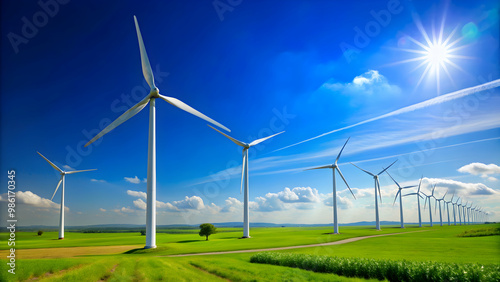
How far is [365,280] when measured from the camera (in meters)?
23.8

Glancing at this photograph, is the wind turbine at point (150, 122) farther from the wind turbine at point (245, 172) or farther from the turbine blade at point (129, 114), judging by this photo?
the wind turbine at point (245, 172)

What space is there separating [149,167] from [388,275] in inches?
1606

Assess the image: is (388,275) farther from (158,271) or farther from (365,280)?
(158,271)

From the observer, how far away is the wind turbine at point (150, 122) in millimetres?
49906

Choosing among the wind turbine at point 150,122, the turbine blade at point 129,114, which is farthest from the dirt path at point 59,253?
the turbine blade at point 129,114

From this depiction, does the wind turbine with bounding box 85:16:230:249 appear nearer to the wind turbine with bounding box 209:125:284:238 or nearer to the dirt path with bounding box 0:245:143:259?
the dirt path with bounding box 0:245:143:259

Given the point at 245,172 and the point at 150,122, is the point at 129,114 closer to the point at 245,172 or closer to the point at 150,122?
the point at 150,122

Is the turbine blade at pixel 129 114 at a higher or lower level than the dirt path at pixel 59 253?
higher

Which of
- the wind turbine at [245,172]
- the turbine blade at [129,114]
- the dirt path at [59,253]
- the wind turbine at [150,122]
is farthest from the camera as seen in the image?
the wind turbine at [245,172]

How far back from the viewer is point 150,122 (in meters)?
54.2

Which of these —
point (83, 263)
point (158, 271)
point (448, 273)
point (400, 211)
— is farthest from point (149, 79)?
point (400, 211)

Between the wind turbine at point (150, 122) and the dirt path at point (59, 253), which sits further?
the wind turbine at point (150, 122)

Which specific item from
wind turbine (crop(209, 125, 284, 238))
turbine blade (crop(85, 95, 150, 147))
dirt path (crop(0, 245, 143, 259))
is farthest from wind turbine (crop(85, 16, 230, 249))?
wind turbine (crop(209, 125, 284, 238))

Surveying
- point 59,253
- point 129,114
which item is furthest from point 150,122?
point 59,253
